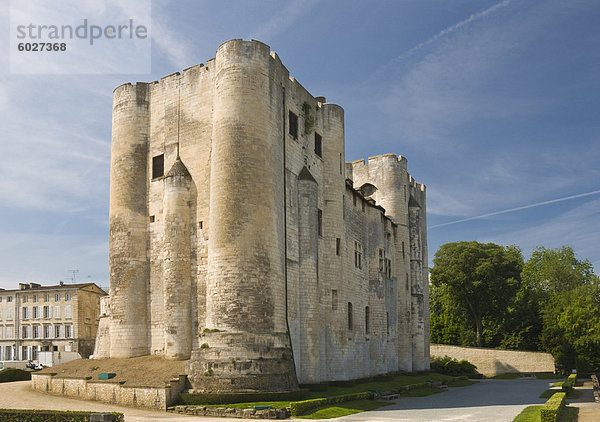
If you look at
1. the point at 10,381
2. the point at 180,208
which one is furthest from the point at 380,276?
the point at 10,381

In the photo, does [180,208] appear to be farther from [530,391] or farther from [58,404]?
[530,391]

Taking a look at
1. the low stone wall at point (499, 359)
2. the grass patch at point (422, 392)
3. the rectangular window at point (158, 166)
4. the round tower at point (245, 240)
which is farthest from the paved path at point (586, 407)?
the rectangular window at point (158, 166)

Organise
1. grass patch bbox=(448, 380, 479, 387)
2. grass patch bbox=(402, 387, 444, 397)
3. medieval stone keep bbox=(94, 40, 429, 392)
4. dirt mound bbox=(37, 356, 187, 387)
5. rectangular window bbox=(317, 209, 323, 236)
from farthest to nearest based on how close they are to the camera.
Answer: grass patch bbox=(448, 380, 479, 387) < grass patch bbox=(402, 387, 444, 397) < rectangular window bbox=(317, 209, 323, 236) < medieval stone keep bbox=(94, 40, 429, 392) < dirt mound bbox=(37, 356, 187, 387)

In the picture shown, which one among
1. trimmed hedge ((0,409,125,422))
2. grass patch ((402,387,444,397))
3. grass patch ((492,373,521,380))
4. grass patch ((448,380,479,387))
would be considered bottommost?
grass patch ((492,373,521,380))

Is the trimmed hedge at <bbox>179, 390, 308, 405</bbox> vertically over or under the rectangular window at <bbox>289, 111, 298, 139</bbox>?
under

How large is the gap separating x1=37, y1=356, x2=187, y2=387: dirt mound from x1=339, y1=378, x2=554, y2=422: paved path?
320 inches

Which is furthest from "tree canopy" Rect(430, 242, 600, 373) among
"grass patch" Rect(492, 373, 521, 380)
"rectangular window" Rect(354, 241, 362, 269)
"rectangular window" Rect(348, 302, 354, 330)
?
"rectangular window" Rect(348, 302, 354, 330)

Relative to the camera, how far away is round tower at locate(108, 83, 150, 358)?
96.7 ft

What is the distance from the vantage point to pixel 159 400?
74.0 ft

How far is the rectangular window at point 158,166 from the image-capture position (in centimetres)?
3061

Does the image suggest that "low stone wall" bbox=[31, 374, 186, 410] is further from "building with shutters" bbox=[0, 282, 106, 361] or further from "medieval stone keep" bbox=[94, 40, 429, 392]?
"building with shutters" bbox=[0, 282, 106, 361]

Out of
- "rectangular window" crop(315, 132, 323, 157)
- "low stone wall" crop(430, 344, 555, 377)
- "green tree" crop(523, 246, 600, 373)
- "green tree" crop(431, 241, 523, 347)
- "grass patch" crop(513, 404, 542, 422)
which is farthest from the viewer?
"green tree" crop(431, 241, 523, 347)

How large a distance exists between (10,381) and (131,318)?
10.8m

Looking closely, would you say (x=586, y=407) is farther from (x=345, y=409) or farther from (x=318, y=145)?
(x=318, y=145)
